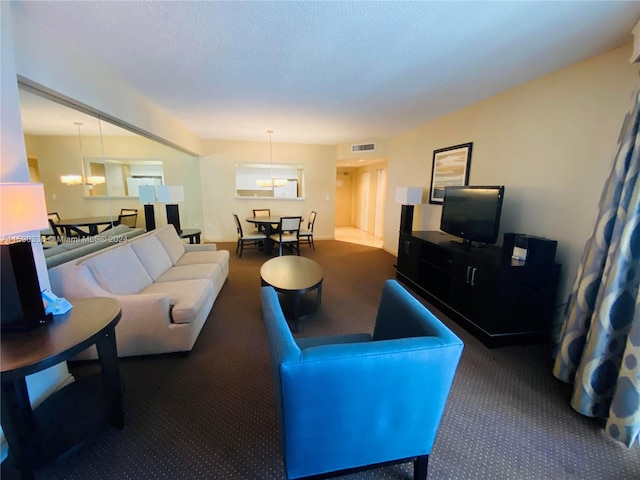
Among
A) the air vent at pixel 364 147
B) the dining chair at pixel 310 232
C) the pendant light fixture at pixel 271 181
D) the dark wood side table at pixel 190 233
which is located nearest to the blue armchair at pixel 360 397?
the dark wood side table at pixel 190 233

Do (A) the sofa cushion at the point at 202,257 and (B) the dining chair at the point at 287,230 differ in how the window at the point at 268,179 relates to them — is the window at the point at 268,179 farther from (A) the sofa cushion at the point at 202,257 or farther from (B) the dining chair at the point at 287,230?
(A) the sofa cushion at the point at 202,257

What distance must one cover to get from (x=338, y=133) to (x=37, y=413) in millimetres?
5495

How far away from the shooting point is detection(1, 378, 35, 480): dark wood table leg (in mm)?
1154

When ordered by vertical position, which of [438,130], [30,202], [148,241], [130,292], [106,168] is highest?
[438,130]

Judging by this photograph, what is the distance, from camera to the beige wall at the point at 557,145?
2.16m

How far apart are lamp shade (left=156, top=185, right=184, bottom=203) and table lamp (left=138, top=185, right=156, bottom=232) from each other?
0.95 feet

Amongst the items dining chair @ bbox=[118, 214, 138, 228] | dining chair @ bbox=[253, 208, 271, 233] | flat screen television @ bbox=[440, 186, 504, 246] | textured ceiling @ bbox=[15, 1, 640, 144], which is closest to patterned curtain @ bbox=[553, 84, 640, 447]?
textured ceiling @ bbox=[15, 1, 640, 144]

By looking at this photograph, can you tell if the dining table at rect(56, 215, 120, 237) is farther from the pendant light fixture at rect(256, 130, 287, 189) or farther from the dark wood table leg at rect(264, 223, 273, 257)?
the pendant light fixture at rect(256, 130, 287, 189)

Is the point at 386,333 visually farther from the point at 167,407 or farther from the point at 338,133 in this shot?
the point at 338,133

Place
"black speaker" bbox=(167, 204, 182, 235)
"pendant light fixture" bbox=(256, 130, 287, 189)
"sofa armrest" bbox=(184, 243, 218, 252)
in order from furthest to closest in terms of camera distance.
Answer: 1. "pendant light fixture" bbox=(256, 130, 287, 189)
2. "black speaker" bbox=(167, 204, 182, 235)
3. "sofa armrest" bbox=(184, 243, 218, 252)

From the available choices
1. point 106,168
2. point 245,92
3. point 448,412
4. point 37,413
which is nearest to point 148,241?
point 106,168

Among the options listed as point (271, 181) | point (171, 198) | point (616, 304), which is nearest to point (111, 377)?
point (616, 304)

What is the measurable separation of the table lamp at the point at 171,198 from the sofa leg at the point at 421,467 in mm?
4670

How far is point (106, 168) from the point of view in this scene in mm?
2918
